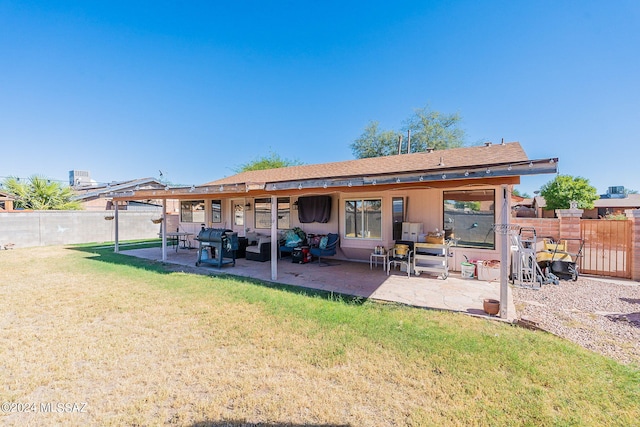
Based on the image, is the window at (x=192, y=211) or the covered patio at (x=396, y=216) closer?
the covered patio at (x=396, y=216)

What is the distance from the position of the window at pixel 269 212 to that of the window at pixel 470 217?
215 inches

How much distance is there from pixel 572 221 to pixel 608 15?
19.6 feet

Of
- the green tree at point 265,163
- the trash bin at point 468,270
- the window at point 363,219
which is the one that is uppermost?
the green tree at point 265,163

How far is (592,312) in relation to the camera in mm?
4652

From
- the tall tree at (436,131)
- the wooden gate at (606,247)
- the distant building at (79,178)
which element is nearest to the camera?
the wooden gate at (606,247)

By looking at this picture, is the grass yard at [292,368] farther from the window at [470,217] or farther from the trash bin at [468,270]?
the window at [470,217]

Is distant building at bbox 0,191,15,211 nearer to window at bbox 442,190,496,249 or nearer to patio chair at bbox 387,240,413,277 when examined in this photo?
patio chair at bbox 387,240,413,277

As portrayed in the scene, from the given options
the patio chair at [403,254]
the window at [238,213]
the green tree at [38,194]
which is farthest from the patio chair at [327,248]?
the green tree at [38,194]

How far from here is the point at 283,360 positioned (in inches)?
121

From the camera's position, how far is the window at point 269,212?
34.3 ft

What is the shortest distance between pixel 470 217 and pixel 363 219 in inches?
116

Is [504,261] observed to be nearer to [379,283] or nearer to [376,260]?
[379,283]

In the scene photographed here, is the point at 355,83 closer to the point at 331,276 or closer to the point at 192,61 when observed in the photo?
the point at 192,61

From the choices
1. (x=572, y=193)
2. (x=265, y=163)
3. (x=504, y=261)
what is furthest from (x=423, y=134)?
(x=504, y=261)
